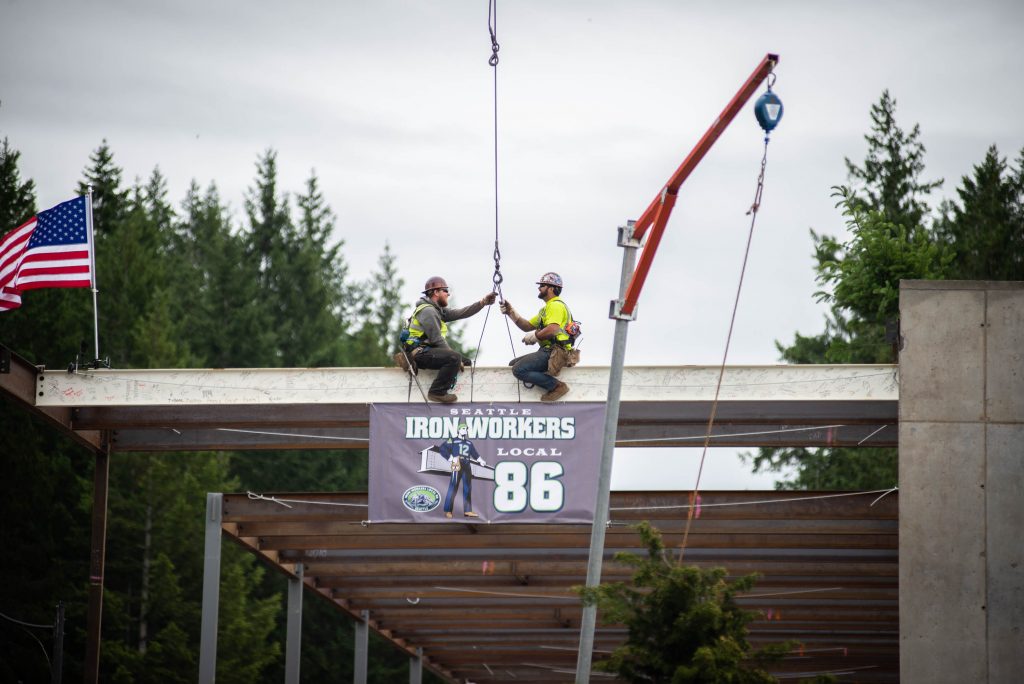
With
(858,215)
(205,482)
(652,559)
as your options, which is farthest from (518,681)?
(652,559)

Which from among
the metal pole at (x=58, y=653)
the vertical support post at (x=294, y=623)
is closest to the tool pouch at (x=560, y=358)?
the vertical support post at (x=294, y=623)

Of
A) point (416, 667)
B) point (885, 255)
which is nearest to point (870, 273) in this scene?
point (885, 255)

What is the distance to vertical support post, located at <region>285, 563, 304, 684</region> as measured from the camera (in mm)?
26594

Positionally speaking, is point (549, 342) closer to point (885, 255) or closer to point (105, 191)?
point (885, 255)

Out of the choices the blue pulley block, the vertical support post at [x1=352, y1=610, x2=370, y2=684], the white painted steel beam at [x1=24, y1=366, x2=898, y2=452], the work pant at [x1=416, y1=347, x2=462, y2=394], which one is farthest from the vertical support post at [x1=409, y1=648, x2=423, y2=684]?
the blue pulley block

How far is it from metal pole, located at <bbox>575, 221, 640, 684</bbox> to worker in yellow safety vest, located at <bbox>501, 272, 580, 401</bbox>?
574 centimetres

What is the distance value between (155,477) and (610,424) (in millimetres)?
34761

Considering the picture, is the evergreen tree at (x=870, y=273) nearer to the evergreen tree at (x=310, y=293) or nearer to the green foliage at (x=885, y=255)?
the green foliage at (x=885, y=255)

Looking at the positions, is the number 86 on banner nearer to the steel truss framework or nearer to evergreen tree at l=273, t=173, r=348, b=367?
the steel truss framework

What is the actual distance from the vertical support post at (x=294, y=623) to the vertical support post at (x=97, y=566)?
3986 millimetres

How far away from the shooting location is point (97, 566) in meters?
23.5

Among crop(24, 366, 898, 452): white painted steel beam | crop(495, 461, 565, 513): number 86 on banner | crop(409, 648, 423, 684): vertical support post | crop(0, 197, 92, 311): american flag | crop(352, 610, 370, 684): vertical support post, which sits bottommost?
crop(409, 648, 423, 684): vertical support post

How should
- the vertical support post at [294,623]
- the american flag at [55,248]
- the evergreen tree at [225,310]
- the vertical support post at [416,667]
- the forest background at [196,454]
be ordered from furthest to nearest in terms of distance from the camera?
1. the evergreen tree at [225,310]
2. the forest background at [196,454]
3. the vertical support post at [416,667]
4. the vertical support post at [294,623]
5. the american flag at [55,248]

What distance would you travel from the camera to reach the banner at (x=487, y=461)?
808 inches
